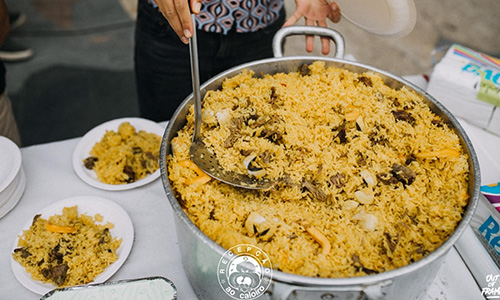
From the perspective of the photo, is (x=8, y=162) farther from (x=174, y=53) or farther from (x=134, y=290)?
(x=174, y=53)

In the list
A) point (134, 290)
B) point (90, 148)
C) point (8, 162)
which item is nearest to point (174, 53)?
point (90, 148)

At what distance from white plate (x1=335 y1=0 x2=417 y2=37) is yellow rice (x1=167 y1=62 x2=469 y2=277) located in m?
0.20

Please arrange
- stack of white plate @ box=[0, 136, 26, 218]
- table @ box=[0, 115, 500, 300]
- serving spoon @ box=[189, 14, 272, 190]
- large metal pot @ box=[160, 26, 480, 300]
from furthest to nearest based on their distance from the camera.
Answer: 1. stack of white plate @ box=[0, 136, 26, 218]
2. table @ box=[0, 115, 500, 300]
3. serving spoon @ box=[189, 14, 272, 190]
4. large metal pot @ box=[160, 26, 480, 300]

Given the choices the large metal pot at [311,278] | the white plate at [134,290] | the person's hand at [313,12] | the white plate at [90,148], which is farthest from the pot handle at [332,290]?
the person's hand at [313,12]

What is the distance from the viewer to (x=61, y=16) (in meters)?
4.08

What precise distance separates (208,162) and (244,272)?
15.4 inches

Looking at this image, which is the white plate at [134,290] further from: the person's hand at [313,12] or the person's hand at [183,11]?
the person's hand at [313,12]

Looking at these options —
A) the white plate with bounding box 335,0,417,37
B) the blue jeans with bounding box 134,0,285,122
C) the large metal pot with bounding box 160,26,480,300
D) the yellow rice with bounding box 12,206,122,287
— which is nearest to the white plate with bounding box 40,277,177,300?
the large metal pot with bounding box 160,26,480,300

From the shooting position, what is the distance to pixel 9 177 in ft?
4.39

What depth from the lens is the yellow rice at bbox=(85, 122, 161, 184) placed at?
1496 millimetres

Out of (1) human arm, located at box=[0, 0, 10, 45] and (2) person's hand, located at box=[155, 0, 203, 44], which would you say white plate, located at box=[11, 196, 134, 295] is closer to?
(2) person's hand, located at box=[155, 0, 203, 44]

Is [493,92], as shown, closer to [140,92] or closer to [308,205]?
[308,205]

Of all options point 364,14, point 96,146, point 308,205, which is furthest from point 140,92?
point 308,205

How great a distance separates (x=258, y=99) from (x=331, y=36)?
438 millimetres
